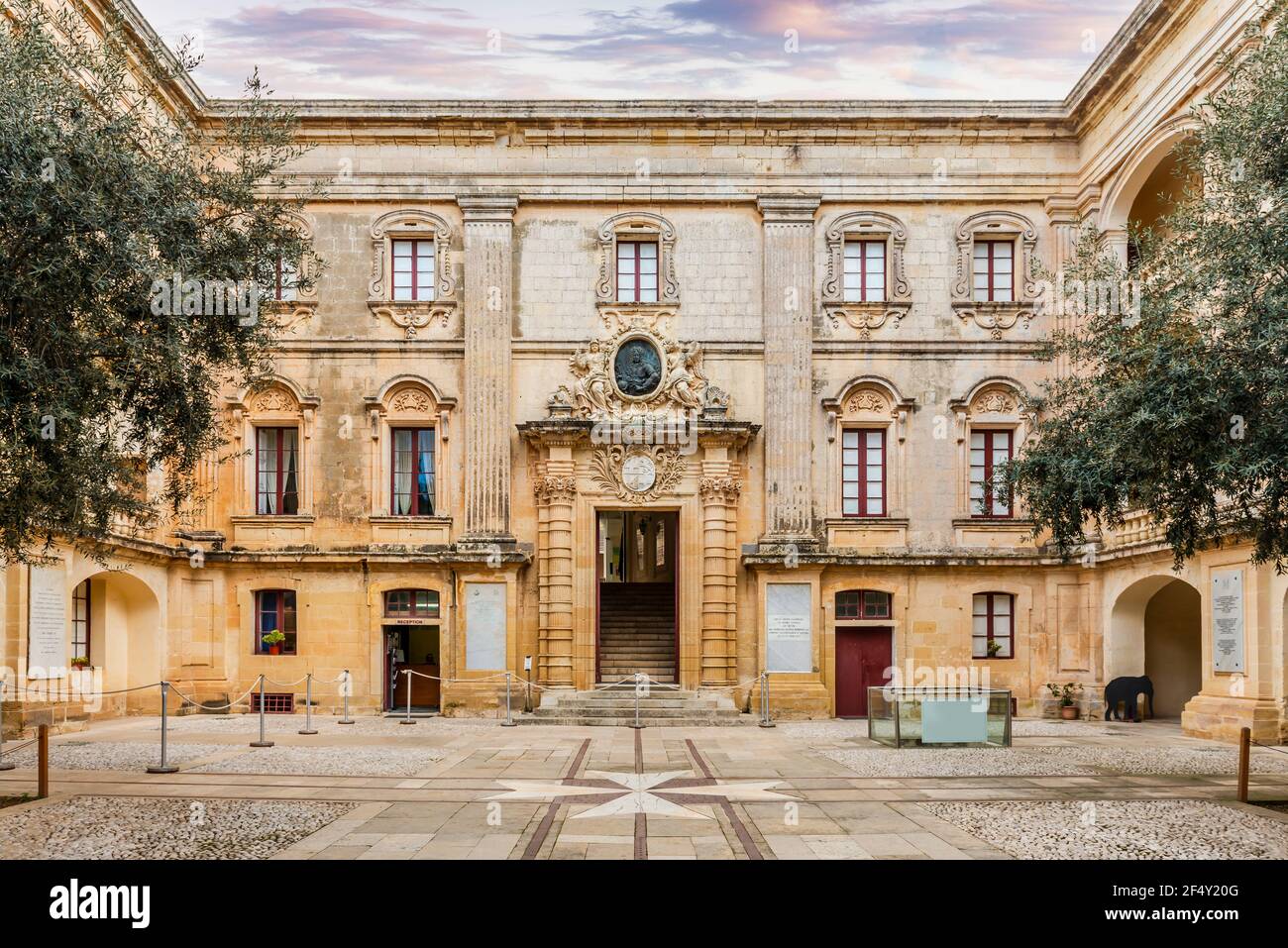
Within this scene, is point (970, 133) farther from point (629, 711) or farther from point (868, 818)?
point (868, 818)

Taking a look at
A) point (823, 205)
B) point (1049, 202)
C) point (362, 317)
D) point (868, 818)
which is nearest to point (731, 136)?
point (823, 205)

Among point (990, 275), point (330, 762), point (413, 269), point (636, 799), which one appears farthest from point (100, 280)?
point (990, 275)

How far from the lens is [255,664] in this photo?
→ 26.3m

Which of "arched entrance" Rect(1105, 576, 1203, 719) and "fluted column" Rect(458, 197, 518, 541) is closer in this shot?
"fluted column" Rect(458, 197, 518, 541)

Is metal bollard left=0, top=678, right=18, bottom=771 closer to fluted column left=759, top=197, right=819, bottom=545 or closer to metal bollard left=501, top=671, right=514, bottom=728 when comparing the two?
metal bollard left=501, top=671, right=514, bottom=728

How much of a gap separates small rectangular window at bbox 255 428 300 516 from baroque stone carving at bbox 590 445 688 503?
7.25m

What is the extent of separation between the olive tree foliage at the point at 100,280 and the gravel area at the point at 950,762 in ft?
35.2

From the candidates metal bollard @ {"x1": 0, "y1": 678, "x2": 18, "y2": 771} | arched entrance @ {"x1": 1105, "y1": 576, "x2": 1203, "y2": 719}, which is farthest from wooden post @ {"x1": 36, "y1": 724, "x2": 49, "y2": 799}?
arched entrance @ {"x1": 1105, "y1": 576, "x2": 1203, "y2": 719}

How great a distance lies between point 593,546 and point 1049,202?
13.7m

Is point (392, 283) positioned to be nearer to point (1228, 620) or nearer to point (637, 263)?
point (637, 263)

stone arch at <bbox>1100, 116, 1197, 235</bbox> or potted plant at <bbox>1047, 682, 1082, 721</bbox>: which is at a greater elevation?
stone arch at <bbox>1100, 116, 1197, 235</bbox>

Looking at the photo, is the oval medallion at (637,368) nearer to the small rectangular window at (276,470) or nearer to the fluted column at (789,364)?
the fluted column at (789,364)

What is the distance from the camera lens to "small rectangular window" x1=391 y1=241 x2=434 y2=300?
88.9 ft

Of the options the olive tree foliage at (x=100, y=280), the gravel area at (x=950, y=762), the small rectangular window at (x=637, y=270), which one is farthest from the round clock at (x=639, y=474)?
the olive tree foliage at (x=100, y=280)
